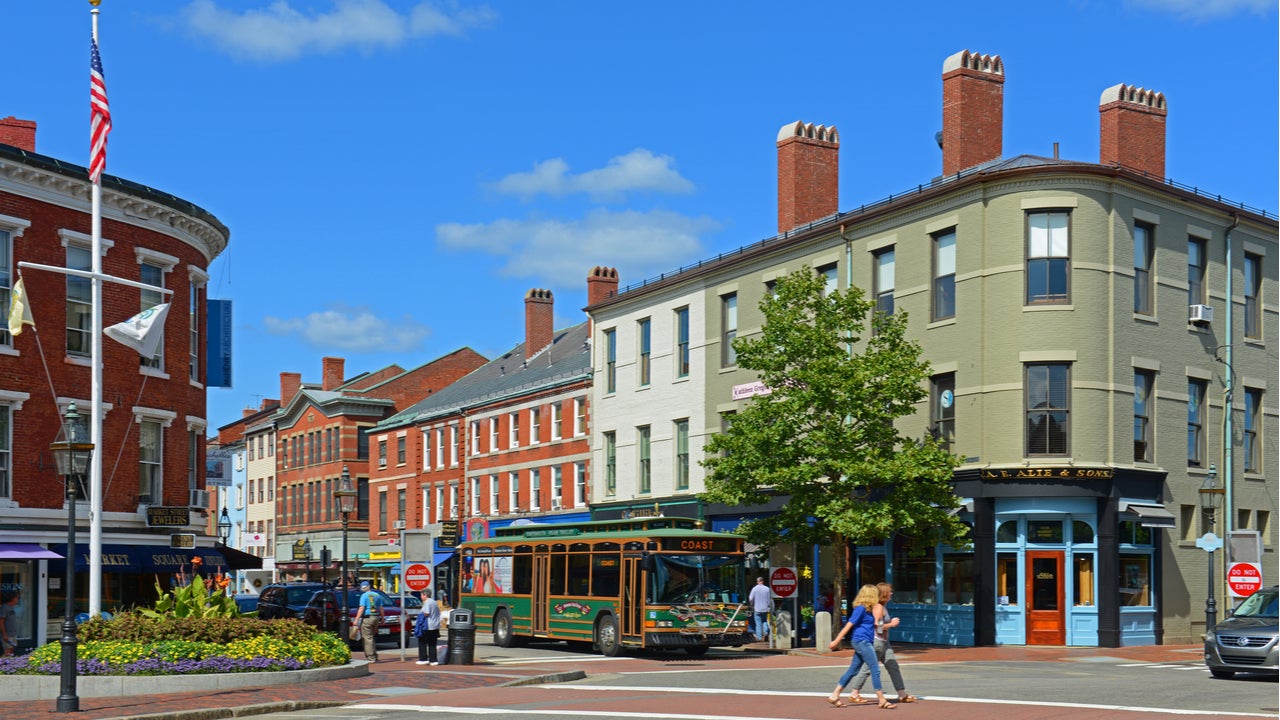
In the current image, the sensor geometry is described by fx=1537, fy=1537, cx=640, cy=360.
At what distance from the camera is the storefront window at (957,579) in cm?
3644

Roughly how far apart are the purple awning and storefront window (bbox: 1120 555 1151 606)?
2367 centimetres

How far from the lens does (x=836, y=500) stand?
34219 mm

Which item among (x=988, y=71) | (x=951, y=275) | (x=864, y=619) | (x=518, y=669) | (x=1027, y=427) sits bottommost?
(x=518, y=669)

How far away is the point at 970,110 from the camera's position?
40.2 metres

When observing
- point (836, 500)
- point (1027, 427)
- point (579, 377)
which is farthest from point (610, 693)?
point (579, 377)

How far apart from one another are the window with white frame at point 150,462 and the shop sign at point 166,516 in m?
0.37

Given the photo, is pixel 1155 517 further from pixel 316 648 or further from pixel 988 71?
pixel 316 648

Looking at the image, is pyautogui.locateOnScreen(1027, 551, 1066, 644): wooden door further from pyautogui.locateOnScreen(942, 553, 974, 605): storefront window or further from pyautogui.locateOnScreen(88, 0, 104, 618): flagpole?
pyautogui.locateOnScreen(88, 0, 104, 618): flagpole

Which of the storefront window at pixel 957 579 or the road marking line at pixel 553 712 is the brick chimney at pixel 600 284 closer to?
the storefront window at pixel 957 579

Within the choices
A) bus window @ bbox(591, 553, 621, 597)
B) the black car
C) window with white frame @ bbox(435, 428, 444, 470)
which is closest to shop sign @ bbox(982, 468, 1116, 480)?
bus window @ bbox(591, 553, 621, 597)

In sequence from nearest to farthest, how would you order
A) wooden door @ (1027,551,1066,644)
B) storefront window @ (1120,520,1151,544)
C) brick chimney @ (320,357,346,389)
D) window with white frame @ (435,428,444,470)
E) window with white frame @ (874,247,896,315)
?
wooden door @ (1027,551,1066,644), storefront window @ (1120,520,1151,544), window with white frame @ (874,247,896,315), window with white frame @ (435,428,444,470), brick chimney @ (320,357,346,389)

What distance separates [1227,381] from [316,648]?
25.2 metres

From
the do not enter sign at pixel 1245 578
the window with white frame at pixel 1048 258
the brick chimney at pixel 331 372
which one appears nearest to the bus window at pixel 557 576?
the window with white frame at pixel 1048 258

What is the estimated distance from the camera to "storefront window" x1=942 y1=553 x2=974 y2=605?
36.4 m
